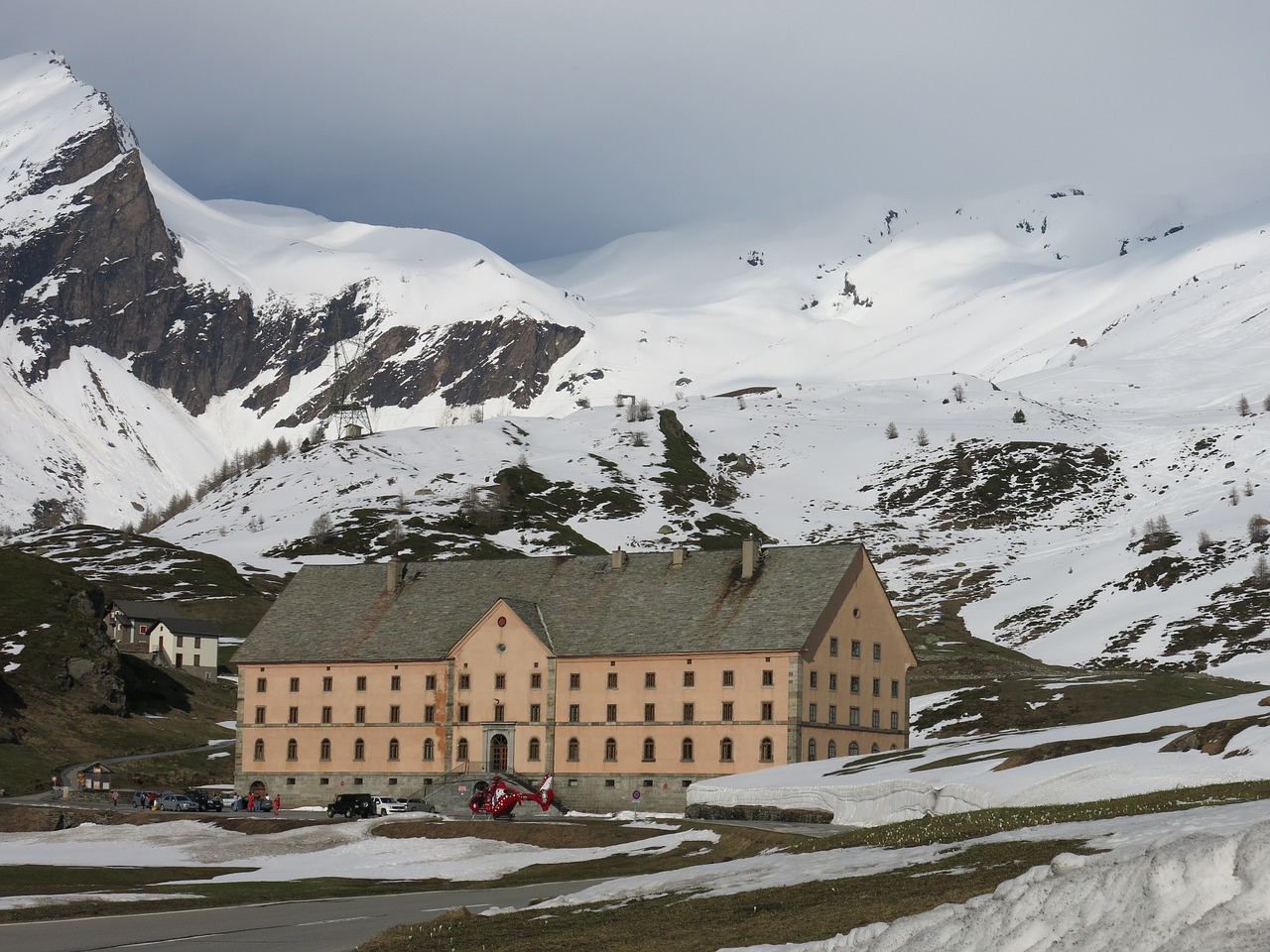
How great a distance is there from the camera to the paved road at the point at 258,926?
3725 cm

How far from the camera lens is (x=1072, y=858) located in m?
23.4

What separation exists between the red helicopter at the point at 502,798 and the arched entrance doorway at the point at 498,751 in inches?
399

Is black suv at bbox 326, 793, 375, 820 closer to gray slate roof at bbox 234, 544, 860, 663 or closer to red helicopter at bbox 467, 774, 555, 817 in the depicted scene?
red helicopter at bbox 467, 774, 555, 817

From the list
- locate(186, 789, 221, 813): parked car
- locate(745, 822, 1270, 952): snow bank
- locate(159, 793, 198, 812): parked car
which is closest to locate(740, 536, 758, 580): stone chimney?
locate(186, 789, 221, 813): parked car

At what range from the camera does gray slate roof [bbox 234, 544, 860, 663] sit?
107 meters

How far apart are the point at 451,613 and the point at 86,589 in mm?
59062

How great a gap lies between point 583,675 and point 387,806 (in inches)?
703

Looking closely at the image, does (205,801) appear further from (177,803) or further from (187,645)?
(187,645)

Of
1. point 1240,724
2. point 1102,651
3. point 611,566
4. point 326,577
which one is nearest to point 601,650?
point 611,566

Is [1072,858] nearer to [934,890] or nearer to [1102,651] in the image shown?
[934,890]

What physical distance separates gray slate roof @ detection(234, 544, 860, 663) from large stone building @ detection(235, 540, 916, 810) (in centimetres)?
16

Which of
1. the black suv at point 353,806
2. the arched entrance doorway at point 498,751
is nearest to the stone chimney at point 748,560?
the arched entrance doorway at point 498,751

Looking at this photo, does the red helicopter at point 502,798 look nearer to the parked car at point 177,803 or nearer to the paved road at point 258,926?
the parked car at point 177,803

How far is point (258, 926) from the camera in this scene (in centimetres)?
4128
